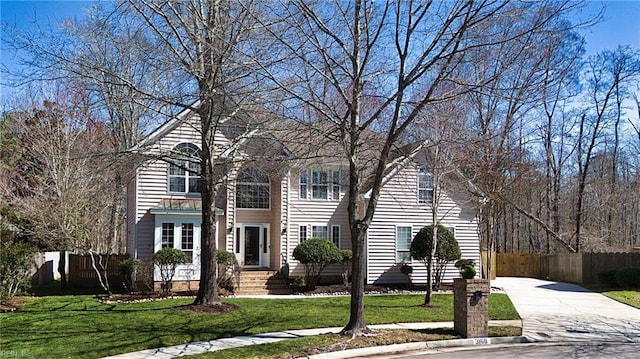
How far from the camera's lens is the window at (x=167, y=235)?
68.2ft

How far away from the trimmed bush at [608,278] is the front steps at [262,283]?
1300 cm

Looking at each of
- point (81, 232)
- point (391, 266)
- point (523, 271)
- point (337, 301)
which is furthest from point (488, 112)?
point (81, 232)

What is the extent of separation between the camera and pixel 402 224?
939 inches

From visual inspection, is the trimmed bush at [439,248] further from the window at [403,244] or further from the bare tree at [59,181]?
the bare tree at [59,181]

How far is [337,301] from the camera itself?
1762 centimetres

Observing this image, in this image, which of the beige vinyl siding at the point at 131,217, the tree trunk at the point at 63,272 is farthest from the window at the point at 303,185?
the tree trunk at the point at 63,272

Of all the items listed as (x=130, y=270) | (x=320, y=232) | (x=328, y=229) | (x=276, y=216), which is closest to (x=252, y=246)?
(x=276, y=216)

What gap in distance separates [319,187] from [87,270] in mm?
9766

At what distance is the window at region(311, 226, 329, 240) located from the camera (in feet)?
77.7

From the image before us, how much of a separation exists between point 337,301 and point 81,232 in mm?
11872

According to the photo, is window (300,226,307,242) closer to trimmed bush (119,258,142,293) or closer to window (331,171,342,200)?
window (331,171,342,200)

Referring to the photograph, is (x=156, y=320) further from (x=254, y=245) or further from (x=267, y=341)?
(x=254, y=245)

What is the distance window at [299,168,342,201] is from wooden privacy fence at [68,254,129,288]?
749 cm

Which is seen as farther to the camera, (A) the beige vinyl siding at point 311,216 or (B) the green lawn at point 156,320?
(A) the beige vinyl siding at point 311,216
